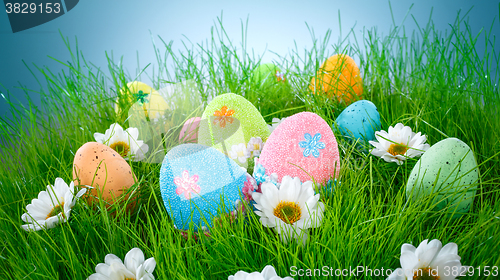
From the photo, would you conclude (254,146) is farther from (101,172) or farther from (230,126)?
(101,172)

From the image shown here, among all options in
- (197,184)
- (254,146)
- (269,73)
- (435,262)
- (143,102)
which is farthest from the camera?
(269,73)

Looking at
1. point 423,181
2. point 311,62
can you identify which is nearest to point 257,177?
point 423,181

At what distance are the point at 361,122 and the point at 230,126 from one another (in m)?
0.24

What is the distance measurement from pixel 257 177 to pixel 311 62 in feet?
2.02

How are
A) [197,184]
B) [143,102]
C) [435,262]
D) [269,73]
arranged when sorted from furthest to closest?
[269,73] → [143,102] → [197,184] → [435,262]

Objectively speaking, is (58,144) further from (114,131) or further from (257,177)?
(257,177)

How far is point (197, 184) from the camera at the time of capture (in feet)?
1.50

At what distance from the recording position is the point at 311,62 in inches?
39.8

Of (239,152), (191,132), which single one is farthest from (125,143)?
(239,152)

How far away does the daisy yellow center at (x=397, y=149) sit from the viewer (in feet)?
1.81

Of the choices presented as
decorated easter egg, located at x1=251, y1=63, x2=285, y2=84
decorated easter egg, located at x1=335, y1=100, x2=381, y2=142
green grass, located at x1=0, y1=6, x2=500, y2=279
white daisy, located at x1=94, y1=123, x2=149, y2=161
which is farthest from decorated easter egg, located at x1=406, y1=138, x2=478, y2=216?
decorated easter egg, located at x1=251, y1=63, x2=285, y2=84

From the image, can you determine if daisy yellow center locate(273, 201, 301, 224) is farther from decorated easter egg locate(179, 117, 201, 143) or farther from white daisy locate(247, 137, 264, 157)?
decorated easter egg locate(179, 117, 201, 143)

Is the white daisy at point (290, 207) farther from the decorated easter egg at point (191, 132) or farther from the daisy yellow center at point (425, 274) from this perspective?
the decorated easter egg at point (191, 132)

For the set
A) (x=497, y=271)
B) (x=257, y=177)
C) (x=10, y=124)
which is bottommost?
(x=497, y=271)
